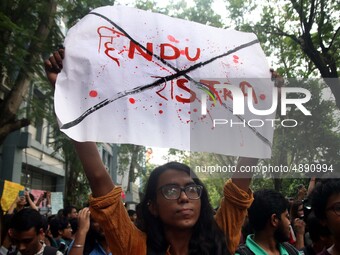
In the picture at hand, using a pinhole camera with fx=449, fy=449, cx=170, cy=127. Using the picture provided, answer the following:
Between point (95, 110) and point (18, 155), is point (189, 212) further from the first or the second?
point (18, 155)

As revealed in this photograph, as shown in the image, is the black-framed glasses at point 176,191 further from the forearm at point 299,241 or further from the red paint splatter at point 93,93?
the forearm at point 299,241

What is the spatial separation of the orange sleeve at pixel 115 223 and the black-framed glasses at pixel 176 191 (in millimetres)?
221

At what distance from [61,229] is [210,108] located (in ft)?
14.0

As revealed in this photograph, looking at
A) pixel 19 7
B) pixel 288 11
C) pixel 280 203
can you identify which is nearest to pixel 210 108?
pixel 280 203

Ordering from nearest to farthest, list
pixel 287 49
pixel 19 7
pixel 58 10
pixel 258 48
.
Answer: pixel 258 48 → pixel 19 7 → pixel 58 10 → pixel 287 49

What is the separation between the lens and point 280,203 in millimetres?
3393

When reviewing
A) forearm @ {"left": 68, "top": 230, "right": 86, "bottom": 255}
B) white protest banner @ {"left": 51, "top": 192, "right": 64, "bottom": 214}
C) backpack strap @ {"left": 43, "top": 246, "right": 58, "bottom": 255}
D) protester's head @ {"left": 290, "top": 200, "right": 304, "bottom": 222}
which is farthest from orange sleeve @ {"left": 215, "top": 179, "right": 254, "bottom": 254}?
white protest banner @ {"left": 51, "top": 192, "right": 64, "bottom": 214}

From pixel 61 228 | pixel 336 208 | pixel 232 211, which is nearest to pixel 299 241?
pixel 336 208

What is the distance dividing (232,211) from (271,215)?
3.59 feet

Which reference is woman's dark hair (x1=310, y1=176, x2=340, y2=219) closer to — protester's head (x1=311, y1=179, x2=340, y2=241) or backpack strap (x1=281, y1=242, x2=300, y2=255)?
protester's head (x1=311, y1=179, x2=340, y2=241)

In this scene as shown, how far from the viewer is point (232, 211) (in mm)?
2328

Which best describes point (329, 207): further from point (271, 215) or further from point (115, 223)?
point (115, 223)

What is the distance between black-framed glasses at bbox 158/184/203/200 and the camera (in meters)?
2.15

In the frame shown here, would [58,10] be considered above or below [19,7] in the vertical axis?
above
